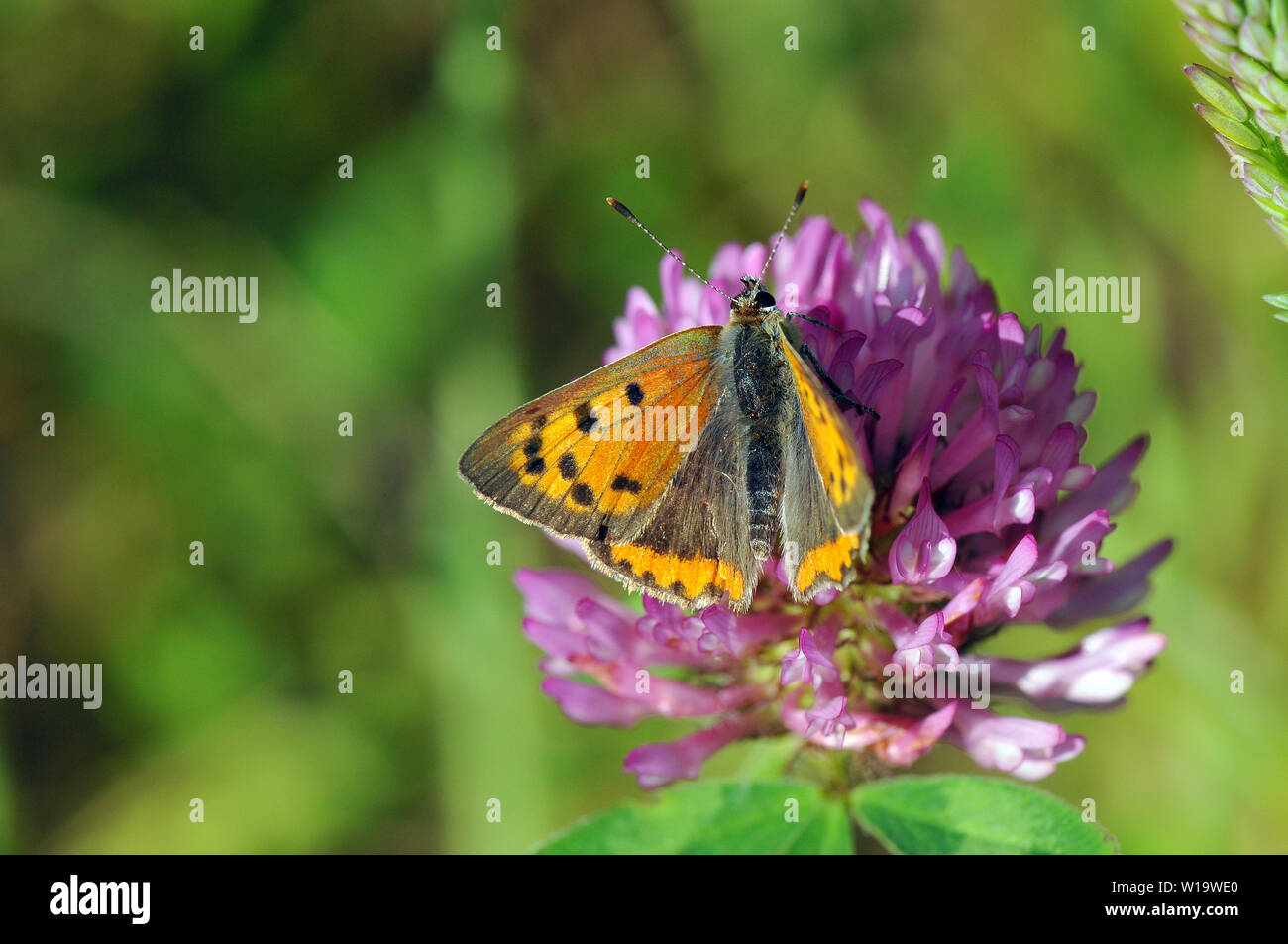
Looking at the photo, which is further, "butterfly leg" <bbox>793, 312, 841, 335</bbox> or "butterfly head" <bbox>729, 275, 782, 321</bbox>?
"butterfly head" <bbox>729, 275, 782, 321</bbox>

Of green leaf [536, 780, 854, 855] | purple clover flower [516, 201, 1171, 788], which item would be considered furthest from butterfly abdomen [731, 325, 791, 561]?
green leaf [536, 780, 854, 855]

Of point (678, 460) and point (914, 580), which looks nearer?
point (914, 580)

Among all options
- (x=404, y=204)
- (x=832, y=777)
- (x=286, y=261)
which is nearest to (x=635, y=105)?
(x=404, y=204)

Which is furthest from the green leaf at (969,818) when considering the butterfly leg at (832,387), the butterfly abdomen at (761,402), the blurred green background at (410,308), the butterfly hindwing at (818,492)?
the blurred green background at (410,308)

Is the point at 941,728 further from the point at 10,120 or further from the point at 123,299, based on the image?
the point at 10,120

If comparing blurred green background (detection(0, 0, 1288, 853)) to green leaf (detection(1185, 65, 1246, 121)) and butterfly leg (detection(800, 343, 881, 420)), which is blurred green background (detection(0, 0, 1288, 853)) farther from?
green leaf (detection(1185, 65, 1246, 121))

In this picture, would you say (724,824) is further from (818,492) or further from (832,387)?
(832,387)

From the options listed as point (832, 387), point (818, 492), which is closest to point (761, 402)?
point (832, 387)
